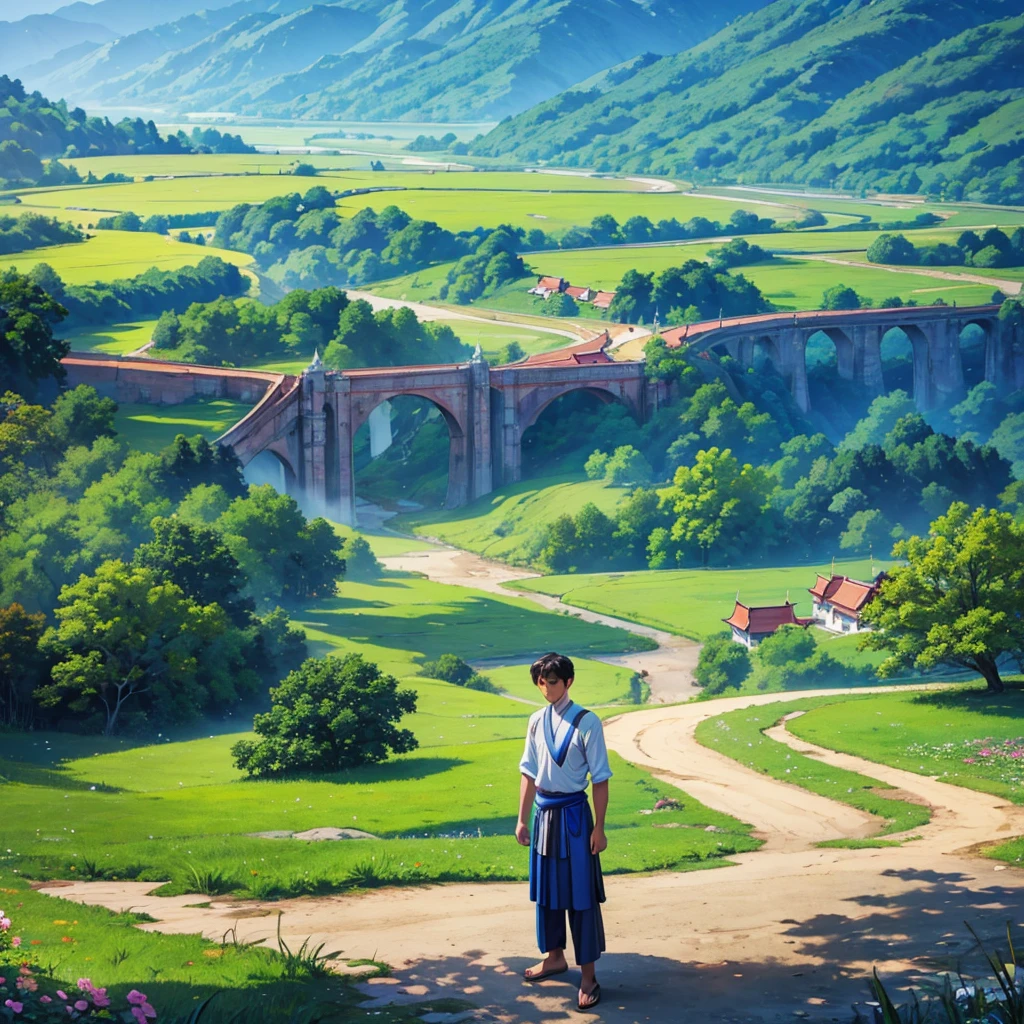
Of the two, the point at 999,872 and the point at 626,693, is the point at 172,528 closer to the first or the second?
the point at 626,693

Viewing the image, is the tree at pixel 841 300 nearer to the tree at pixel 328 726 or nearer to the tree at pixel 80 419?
the tree at pixel 80 419

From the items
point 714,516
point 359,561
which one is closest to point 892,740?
point 359,561

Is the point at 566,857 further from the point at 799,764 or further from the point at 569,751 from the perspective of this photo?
the point at 799,764

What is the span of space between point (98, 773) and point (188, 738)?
10487 millimetres

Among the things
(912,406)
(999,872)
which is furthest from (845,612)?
(912,406)

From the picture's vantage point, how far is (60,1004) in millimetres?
16797

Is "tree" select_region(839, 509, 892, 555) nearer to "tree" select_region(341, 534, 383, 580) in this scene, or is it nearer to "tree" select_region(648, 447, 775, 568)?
"tree" select_region(648, 447, 775, 568)

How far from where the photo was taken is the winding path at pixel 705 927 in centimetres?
1947

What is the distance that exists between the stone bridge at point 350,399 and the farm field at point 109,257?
44072 mm

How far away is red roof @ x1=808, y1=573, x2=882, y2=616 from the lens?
77.8 metres

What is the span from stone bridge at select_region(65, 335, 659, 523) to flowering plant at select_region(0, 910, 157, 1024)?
91.3 metres

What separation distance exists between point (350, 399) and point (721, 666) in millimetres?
56118

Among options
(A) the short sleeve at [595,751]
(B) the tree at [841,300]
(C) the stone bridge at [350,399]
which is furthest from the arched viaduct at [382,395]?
(A) the short sleeve at [595,751]

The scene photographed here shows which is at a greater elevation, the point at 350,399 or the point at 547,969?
the point at 350,399
